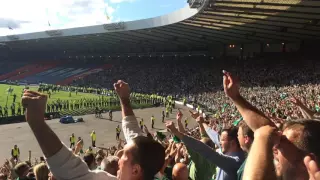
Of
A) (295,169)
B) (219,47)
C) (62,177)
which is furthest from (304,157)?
(219,47)

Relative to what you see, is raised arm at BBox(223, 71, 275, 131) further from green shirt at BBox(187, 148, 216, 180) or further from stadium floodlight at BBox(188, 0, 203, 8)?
stadium floodlight at BBox(188, 0, 203, 8)

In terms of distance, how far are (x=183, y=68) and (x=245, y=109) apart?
52897 millimetres

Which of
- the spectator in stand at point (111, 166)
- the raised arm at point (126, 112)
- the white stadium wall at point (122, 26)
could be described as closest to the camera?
the raised arm at point (126, 112)

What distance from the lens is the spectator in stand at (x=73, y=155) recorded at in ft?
7.36

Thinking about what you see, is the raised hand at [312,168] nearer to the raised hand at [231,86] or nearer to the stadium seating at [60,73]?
the raised hand at [231,86]

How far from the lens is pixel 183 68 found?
55.4 m

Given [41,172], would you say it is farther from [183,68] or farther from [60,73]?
[60,73]

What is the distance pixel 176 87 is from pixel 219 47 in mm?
9069

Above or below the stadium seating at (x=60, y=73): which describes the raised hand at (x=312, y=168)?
above

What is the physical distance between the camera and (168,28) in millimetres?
39938

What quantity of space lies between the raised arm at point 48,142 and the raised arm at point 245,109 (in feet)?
3.77

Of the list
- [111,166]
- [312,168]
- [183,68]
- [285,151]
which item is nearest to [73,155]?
[285,151]

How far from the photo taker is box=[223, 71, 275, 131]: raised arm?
2.50m

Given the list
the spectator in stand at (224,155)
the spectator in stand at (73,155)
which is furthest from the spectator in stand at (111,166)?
the spectator in stand at (73,155)
